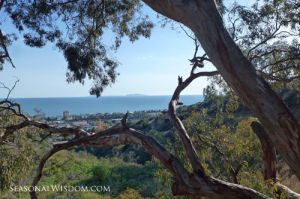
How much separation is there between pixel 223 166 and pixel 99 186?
6.05m

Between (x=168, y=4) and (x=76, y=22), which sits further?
(x=76, y=22)

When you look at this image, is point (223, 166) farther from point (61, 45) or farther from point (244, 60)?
point (61, 45)

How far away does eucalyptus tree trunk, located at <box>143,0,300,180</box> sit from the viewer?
7.55 ft

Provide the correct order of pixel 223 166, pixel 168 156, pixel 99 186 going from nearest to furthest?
1. pixel 168 156
2. pixel 223 166
3. pixel 99 186

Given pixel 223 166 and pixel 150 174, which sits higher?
pixel 223 166

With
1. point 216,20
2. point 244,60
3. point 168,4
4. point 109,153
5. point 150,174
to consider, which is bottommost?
point 109,153

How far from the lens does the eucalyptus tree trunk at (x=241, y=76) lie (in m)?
2.30

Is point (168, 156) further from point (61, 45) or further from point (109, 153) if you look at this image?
point (109, 153)

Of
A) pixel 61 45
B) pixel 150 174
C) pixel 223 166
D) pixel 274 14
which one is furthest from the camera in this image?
pixel 150 174

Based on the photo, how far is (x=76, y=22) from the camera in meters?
5.79

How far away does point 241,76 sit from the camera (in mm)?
2451

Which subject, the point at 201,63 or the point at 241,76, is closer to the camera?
the point at 241,76

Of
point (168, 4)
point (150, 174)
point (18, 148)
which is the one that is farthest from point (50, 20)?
point (150, 174)

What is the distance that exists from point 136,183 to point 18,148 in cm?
500
